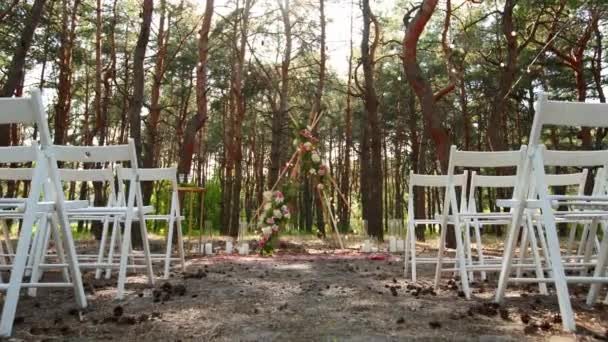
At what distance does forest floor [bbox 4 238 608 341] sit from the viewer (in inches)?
92.0

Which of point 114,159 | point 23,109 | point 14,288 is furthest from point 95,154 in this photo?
point 14,288

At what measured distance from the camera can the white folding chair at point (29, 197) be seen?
2.29 metres

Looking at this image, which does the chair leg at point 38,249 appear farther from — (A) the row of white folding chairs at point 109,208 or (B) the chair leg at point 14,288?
(B) the chair leg at point 14,288

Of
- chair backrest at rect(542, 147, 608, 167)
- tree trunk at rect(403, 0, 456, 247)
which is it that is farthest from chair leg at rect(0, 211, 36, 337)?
tree trunk at rect(403, 0, 456, 247)

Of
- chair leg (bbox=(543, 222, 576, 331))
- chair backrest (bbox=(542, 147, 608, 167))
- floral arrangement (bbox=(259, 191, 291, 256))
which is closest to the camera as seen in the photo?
chair leg (bbox=(543, 222, 576, 331))

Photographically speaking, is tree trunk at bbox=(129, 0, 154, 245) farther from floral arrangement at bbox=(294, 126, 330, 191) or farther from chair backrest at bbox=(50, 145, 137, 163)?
chair backrest at bbox=(50, 145, 137, 163)

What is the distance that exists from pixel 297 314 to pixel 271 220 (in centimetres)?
538

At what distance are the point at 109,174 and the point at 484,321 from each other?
2.81 meters

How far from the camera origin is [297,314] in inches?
113

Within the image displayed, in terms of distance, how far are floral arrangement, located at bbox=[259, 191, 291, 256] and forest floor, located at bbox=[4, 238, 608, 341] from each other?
12.4ft

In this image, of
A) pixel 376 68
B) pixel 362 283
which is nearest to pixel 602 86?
pixel 376 68

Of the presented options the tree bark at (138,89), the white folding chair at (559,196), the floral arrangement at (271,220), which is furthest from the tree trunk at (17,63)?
the white folding chair at (559,196)

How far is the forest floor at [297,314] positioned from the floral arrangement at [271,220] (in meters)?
3.77

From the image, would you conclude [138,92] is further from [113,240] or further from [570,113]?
[570,113]
